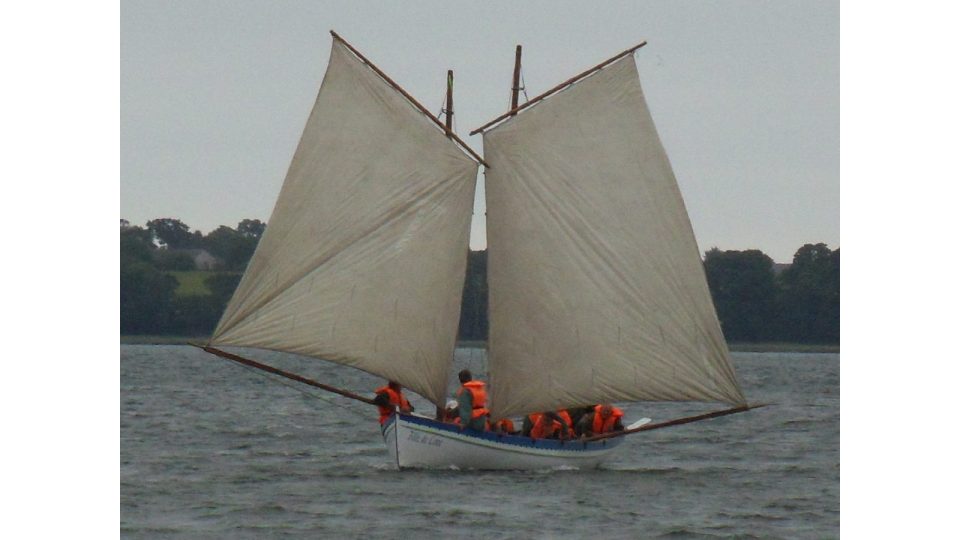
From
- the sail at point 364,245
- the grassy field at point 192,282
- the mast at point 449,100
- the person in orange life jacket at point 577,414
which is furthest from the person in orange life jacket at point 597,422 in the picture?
the grassy field at point 192,282

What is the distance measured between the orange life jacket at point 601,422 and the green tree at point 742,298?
740 cm

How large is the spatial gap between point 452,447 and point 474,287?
A: 482cm

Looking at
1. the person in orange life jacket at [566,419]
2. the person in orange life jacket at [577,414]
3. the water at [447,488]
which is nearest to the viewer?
the water at [447,488]

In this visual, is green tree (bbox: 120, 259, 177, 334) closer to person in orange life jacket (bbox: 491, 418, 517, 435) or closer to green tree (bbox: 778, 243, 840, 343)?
person in orange life jacket (bbox: 491, 418, 517, 435)

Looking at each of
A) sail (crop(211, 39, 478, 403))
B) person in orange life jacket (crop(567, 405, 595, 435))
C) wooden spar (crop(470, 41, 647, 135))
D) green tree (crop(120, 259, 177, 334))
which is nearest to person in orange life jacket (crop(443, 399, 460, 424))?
sail (crop(211, 39, 478, 403))

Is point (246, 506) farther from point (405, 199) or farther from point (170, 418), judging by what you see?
point (170, 418)

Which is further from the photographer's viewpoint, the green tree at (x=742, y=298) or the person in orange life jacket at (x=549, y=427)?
the green tree at (x=742, y=298)

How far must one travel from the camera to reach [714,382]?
124 ft

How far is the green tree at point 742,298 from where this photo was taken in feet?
159

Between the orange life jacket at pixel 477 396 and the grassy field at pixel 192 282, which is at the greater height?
the grassy field at pixel 192 282

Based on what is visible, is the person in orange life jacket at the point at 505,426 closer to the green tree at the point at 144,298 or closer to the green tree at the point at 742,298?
the green tree at the point at 742,298

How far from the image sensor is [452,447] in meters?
37.2

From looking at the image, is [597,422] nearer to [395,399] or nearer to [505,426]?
[505,426]

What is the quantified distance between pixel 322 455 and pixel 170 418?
15132 millimetres
